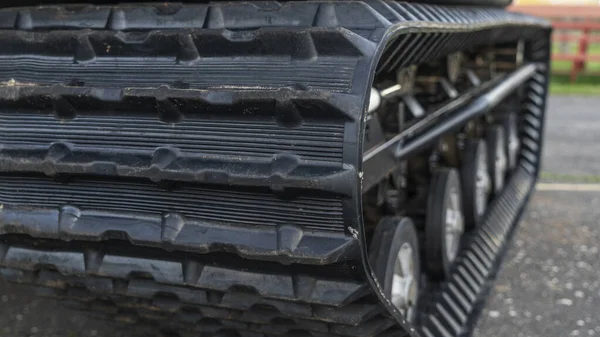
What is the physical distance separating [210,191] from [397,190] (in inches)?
51.8

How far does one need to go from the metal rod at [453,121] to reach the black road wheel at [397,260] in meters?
0.22

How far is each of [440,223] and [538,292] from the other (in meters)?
0.79

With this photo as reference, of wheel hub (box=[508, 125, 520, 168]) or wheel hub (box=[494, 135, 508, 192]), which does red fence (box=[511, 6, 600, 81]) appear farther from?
wheel hub (box=[494, 135, 508, 192])

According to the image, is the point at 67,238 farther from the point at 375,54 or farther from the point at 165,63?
the point at 375,54

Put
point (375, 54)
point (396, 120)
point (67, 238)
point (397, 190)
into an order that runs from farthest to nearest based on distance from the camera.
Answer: point (397, 190), point (396, 120), point (67, 238), point (375, 54)

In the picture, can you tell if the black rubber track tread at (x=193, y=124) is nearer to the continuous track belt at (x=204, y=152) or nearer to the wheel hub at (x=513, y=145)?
the continuous track belt at (x=204, y=152)

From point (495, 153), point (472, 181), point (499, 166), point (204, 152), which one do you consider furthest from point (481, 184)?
point (204, 152)

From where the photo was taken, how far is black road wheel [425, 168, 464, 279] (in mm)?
2818

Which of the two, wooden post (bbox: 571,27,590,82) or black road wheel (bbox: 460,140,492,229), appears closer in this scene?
black road wheel (bbox: 460,140,492,229)

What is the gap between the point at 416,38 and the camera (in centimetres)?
186

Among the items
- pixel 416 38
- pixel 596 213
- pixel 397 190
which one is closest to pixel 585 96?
pixel 596 213

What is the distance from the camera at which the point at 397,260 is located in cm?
221

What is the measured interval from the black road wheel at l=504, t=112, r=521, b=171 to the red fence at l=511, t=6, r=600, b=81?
8.78 metres

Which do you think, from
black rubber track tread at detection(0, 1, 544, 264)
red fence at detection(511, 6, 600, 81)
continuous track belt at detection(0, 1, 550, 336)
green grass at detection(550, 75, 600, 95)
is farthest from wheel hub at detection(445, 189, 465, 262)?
red fence at detection(511, 6, 600, 81)
